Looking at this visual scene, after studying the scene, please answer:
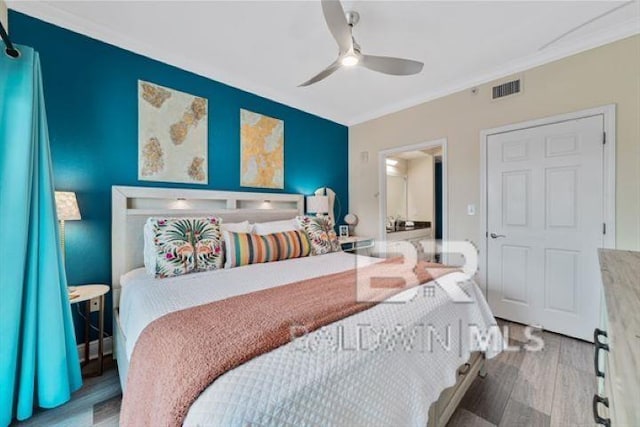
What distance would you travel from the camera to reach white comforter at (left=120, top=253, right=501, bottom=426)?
28.6 inches

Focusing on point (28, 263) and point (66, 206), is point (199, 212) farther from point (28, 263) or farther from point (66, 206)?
point (28, 263)

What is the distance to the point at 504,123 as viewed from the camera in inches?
110

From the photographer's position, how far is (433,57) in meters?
2.60

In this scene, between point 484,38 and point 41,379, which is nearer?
point 41,379

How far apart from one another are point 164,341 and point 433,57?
306cm

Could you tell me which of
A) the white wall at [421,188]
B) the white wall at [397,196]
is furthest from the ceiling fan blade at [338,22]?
the white wall at [421,188]

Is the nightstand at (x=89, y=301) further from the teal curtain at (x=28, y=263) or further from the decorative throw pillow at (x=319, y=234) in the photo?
the decorative throw pillow at (x=319, y=234)

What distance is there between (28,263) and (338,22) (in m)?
2.38

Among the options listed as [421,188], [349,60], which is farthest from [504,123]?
[421,188]

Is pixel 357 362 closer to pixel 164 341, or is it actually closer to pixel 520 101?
pixel 164 341

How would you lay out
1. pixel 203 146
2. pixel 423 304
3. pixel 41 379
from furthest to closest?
1. pixel 203 146
2. pixel 41 379
3. pixel 423 304

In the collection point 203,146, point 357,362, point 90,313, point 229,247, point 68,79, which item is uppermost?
point 68,79

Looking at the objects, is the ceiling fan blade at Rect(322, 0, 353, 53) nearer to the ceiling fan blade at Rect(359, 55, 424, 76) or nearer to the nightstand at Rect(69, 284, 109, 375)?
the ceiling fan blade at Rect(359, 55, 424, 76)

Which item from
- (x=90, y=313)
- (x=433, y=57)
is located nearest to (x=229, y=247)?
(x=90, y=313)
